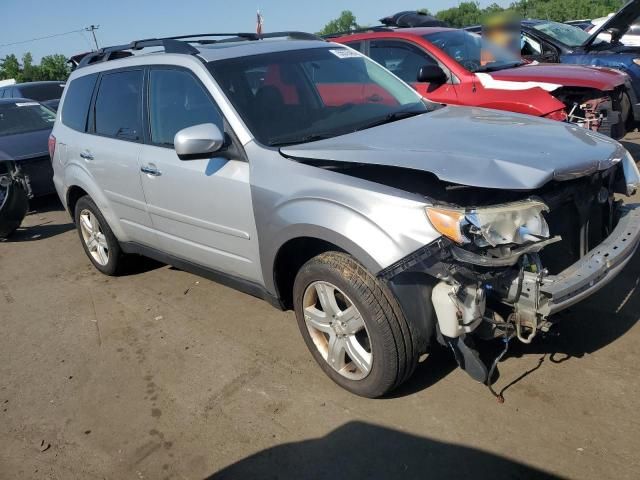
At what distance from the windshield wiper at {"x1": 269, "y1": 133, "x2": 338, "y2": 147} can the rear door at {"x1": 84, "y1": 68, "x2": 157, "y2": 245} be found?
1.30 meters

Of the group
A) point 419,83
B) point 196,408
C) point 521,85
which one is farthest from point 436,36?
point 196,408

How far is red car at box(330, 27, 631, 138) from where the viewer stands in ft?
19.8

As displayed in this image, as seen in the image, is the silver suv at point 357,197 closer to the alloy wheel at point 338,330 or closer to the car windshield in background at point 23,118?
the alloy wheel at point 338,330

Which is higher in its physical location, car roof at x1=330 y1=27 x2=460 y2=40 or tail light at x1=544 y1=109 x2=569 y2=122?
car roof at x1=330 y1=27 x2=460 y2=40

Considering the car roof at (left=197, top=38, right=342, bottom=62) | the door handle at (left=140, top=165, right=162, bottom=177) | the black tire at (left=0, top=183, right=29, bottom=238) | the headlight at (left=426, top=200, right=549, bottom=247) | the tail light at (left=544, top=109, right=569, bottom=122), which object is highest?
the car roof at (left=197, top=38, right=342, bottom=62)

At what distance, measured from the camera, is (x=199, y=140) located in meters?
3.21

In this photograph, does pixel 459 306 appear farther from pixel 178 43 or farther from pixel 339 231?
pixel 178 43

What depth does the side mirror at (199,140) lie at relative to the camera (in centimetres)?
321

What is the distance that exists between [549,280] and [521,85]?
4.04 meters

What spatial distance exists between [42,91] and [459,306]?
47.4 ft

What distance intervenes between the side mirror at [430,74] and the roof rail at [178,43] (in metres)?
1.66

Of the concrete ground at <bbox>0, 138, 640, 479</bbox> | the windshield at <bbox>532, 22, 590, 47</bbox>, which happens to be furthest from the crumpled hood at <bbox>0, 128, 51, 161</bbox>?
the windshield at <bbox>532, 22, 590, 47</bbox>

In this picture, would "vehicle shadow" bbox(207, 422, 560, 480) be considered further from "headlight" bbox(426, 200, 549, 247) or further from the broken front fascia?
"headlight" bbox(426, 200, 549, 247)

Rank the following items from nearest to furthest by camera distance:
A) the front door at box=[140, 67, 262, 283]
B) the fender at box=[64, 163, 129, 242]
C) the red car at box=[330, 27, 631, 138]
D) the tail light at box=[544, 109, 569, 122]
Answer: the front door at box=[140, 67, 262, 283]
the fender at box=[64, 163, 129, 242]
the tail light at box=[544, 109, 569, 122]
the red car at box=[330, 27, 631, 138]
